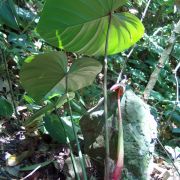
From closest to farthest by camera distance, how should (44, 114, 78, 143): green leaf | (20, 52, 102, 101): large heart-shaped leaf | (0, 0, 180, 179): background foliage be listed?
(20, 52, 102, 101): large heart-shaped leaf
(44, 114, 78, 143): green leaf
(0, 0, 180, 179): background foliage

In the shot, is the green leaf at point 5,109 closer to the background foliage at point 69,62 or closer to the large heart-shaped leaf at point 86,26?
the background foliage at point 69,62

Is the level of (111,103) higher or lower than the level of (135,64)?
higher

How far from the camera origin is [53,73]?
1.45 m

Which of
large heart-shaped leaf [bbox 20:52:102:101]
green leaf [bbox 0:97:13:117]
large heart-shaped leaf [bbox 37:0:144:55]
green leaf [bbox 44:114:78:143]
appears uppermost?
large heart-shaped leaf [bbox 37:0:144:55]

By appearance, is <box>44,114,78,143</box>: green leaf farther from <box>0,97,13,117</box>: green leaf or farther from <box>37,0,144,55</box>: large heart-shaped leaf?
<box>37,0,144,55</box>: large heart-shaped leaf

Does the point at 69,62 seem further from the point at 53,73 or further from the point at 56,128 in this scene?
the point at 53,73

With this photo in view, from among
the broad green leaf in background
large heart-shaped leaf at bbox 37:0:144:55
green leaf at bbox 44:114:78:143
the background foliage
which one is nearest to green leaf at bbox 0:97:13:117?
the background foliage

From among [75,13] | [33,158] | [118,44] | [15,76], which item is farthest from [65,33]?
[15,76]

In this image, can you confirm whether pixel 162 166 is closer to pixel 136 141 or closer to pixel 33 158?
pixel 136 141

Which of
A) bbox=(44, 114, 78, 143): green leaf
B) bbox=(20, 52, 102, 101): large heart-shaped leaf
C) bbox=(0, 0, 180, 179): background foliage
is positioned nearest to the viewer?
bbox=(20, 52, 102, 101): large heart-shaped leaf

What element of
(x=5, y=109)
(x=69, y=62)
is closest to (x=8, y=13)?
(x=5, y=109)

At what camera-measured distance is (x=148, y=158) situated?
4.64ft

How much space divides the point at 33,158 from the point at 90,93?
948 mm

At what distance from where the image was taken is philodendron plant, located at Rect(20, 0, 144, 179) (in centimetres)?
121
